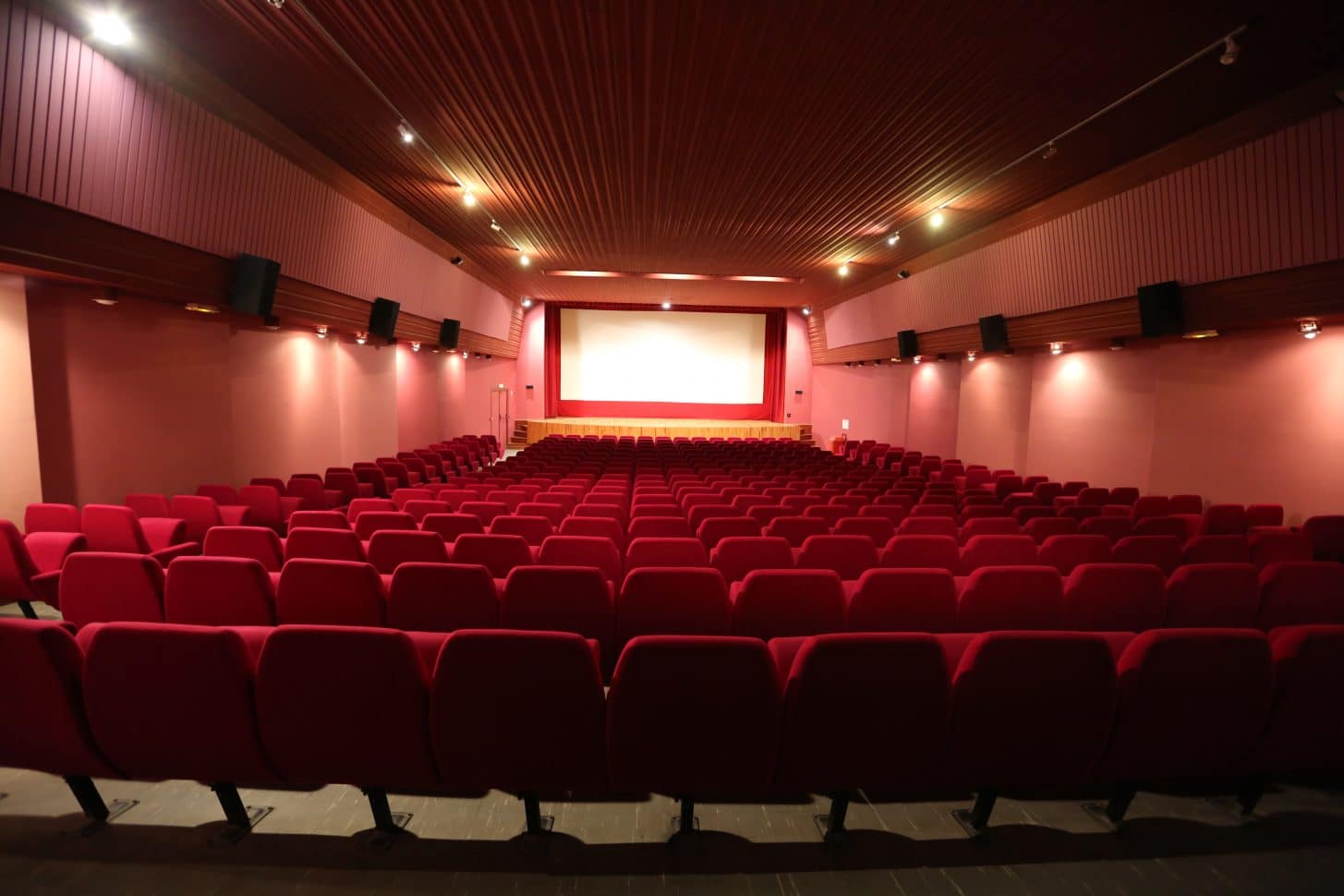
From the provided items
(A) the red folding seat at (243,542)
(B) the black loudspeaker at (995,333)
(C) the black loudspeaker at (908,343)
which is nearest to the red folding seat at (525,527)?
(A) the red folding seat at (243,542)

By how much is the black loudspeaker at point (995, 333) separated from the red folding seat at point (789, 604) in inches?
402

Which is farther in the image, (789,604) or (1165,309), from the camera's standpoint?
(1165,309)

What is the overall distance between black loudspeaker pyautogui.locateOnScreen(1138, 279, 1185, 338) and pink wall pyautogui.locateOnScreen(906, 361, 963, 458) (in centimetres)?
726

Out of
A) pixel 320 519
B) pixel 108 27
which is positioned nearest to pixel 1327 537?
pixel 320 519

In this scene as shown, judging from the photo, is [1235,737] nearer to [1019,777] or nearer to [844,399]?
[1019,777]

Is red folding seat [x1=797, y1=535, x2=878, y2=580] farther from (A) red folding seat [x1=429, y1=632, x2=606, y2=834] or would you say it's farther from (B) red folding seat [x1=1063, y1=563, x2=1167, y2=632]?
(A) red folding seat [x1=429, y1=632, x2=606, y2=834]

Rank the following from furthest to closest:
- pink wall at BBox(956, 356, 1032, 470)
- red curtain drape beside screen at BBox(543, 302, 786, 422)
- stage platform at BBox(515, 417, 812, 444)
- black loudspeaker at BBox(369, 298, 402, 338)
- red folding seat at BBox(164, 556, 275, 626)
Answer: red curtain drape beside screen at BBox(543, 302, 786, 422), stage platform at BBox(515, 417, 812, 444), pink wall at BBox(956, 356, 1032, 470), black loudspeaker at BBox(369, 298, 402, 338), red folding seat at BBox(164, 556, 275, 626)

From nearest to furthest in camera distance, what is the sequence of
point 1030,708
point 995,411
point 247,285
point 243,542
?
point 1030,708
point 243,542
point 247,285
point 995,411

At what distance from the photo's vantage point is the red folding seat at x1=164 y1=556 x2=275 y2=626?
3111 mm

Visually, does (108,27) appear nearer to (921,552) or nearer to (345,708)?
(345,708)

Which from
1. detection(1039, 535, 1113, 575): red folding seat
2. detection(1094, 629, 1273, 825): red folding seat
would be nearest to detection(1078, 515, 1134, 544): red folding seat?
detection(1039, 535, 1113, 575): red folding seat

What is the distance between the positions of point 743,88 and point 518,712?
21.8 ft

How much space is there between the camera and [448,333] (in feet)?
49.0

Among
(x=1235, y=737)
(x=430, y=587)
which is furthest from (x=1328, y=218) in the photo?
(x=430, y=587)
